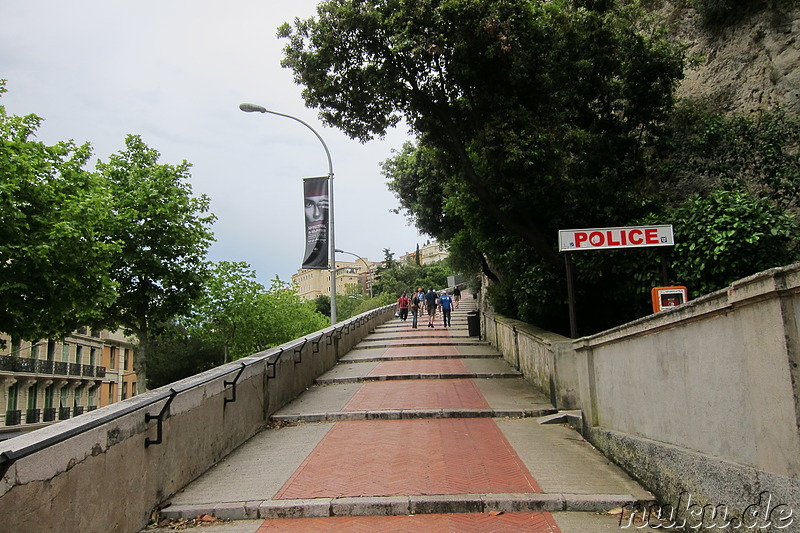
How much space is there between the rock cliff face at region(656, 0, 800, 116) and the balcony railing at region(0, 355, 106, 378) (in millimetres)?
39893

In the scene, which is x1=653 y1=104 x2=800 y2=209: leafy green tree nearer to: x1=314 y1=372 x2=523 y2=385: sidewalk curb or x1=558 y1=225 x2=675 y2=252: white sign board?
x1=558 y1=225 x2=675 y2=252: white sign board

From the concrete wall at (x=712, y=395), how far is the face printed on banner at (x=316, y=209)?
9761 mm

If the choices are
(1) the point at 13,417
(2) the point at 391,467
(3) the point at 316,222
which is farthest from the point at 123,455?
(1) the point at 13,417

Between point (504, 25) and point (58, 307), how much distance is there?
44.9 ft

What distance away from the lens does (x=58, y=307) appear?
555 inches

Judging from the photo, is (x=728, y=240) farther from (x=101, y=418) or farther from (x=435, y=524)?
(x=101, y=418)

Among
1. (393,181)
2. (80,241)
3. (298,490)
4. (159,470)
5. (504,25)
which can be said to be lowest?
(298,490)

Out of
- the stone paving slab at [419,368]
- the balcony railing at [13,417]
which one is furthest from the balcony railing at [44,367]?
the stone paving slab at [419,368]

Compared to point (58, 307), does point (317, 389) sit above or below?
below

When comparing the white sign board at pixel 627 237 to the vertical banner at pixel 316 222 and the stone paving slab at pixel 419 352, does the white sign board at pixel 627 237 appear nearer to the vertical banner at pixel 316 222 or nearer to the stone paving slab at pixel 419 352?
the stone paving slab at pixel 419 352

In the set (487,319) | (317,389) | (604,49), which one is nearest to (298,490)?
(317,389)

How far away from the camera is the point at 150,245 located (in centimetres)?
2052

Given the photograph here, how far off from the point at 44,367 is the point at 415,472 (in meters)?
43.1

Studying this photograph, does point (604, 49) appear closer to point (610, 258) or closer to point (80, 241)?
point (610, 258)
